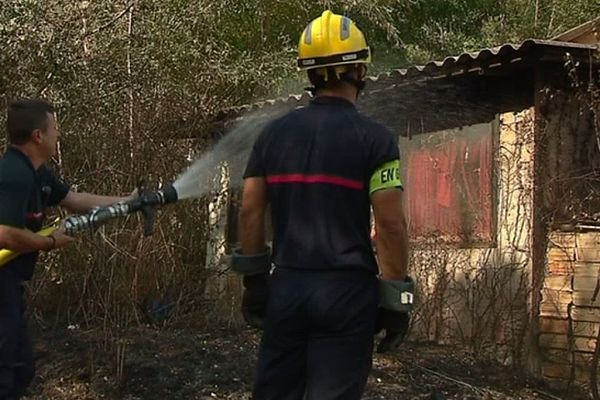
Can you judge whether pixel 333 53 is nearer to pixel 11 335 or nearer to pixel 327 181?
pixel 327 181

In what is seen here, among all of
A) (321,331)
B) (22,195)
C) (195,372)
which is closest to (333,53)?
(321,331)

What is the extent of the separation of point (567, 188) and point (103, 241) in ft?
12.4

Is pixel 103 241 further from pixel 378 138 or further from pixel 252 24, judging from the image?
pixel 252 24

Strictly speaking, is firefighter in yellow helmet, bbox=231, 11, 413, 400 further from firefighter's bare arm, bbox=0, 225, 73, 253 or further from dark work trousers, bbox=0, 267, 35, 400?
dark work trousers, bbox=0, 267, 35, 400

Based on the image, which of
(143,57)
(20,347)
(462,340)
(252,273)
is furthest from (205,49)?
(252,273)

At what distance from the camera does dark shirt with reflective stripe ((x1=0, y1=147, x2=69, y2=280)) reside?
4703 mm

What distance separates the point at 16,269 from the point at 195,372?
2425 mm

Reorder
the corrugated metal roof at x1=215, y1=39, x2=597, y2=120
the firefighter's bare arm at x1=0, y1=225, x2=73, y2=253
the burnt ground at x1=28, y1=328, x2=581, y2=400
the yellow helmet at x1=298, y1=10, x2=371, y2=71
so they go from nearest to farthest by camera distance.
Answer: the yellow helmet at x1=298, y1=10, x2=371, y2=71
the firefighter's bare arm at x1=0, y1=225, x2=73, y2=253
the burnt ground at x1=28, y1=328, x2=581, y2=400
the corrugated metal roof at x1=215, y1=39, x2=597, y2=120

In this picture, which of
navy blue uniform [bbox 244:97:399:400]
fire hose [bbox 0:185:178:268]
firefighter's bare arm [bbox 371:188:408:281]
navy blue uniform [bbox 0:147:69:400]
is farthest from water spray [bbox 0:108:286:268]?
firefighter's bare arm [bbox 371:188:408:281]

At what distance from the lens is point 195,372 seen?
7.12m

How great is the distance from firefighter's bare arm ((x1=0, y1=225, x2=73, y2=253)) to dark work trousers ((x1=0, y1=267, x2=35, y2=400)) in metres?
0.23

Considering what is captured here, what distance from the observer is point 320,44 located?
3.82 m

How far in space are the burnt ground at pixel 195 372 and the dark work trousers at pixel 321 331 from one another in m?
2.95

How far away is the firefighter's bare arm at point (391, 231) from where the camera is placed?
363cm
